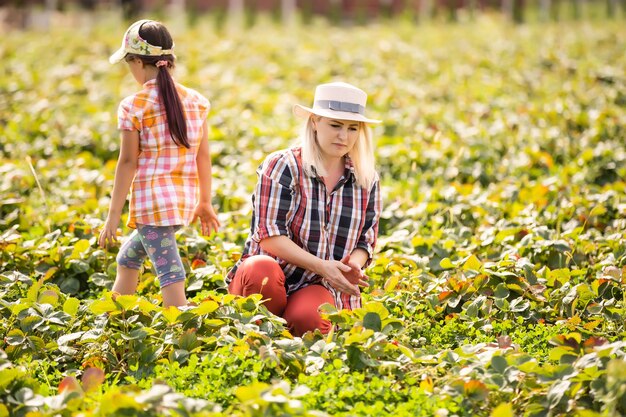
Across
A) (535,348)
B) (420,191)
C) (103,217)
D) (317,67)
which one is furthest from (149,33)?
(317,67)

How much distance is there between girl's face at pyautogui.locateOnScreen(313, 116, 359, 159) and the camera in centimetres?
364

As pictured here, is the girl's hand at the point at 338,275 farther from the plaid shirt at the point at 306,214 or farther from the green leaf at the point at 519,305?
the green leaf at the point at 519,305

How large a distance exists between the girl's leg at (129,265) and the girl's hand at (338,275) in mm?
845

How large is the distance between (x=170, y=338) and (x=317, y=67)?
820cm

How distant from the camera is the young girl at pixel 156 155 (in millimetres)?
3621

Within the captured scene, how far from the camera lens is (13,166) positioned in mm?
5949

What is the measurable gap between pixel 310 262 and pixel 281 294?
194 mm

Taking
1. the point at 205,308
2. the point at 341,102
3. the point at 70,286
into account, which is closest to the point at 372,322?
the point at 205,308

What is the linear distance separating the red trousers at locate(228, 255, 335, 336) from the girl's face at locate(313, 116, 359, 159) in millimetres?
523

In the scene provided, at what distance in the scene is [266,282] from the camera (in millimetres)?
3541

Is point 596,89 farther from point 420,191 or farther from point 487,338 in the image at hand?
point 487,338

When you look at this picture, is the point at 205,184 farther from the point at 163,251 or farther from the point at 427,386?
the point at 427,386

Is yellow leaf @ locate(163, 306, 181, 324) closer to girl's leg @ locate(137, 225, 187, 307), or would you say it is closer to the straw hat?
girl's leg @ locate(137, 225, 187, 307)

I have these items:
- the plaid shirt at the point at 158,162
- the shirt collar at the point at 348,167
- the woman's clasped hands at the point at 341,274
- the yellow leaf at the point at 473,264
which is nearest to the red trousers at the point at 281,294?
the woman's clasped hands at the point at 341,274
